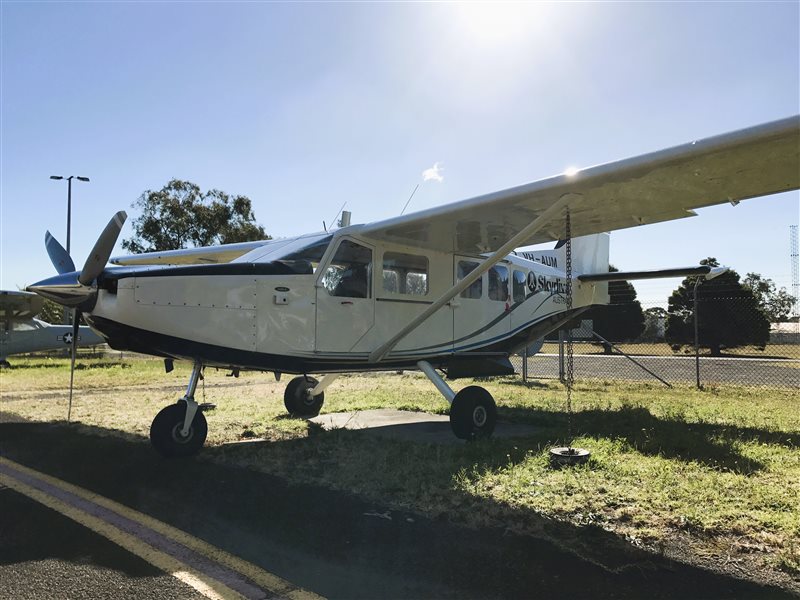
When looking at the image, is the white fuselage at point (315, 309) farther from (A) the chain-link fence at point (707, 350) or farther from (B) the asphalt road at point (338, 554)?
(A) the chain-link fence at point (707, 350)

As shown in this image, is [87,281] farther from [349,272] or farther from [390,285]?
[390,285]

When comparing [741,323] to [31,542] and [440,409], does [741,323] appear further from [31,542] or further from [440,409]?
[31,542]

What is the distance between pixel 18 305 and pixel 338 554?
61.8 ft

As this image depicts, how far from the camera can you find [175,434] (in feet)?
19.0

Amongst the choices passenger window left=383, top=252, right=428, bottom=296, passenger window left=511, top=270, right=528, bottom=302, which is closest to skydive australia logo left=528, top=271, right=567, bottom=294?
passenger window left=511, top=270, right=528, bottom=302

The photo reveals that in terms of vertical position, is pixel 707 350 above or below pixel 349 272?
below

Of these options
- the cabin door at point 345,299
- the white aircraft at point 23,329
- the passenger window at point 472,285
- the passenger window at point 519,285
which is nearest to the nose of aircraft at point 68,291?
the cabin door at point 345,299

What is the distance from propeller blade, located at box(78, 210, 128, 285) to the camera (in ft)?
17.2

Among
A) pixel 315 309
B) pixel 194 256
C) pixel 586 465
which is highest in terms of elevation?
pixel 194 256

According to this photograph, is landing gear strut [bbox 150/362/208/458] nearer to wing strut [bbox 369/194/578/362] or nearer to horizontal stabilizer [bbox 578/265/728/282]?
wing strut [bbox 369/194/578/362]

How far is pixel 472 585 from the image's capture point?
284 centimetres

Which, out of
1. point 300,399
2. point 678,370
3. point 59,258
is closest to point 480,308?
point 300,399

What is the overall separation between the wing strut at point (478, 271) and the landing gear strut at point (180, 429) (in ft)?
7.32

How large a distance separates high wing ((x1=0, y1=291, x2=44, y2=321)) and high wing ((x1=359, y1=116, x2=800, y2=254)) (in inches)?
607
